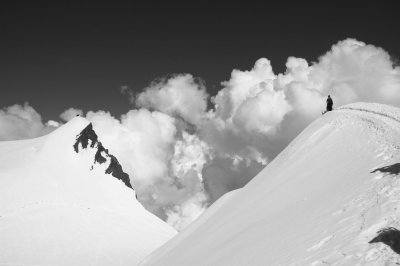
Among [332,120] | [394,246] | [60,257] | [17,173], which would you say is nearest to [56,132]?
[17,173]

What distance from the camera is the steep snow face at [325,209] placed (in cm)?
1451

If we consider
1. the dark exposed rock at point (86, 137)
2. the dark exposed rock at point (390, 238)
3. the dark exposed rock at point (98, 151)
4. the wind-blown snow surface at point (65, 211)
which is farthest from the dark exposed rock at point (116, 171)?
the dark exposed rock at point (390, 238)

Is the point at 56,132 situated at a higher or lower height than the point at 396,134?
higher

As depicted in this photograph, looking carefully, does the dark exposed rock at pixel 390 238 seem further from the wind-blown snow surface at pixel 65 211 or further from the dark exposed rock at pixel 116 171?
the dark exposed rock at pixel 116 171

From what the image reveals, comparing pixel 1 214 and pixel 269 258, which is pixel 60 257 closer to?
pixel 1 214

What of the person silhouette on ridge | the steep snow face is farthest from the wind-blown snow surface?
the steep snow face

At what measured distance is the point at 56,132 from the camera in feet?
593

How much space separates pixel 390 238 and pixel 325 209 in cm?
677

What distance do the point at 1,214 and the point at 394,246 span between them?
136 m

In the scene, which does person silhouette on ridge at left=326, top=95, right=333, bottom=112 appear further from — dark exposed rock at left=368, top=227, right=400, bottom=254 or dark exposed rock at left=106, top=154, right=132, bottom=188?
dark exposed rock at left=106, top=154, right=132, bottom=188

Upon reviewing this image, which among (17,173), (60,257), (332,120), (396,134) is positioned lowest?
(396,134)

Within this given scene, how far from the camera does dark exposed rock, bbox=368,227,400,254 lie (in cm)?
1258

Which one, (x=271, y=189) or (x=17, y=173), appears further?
(x=17, y=173)

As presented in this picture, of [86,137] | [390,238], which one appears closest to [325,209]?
[390,238]
